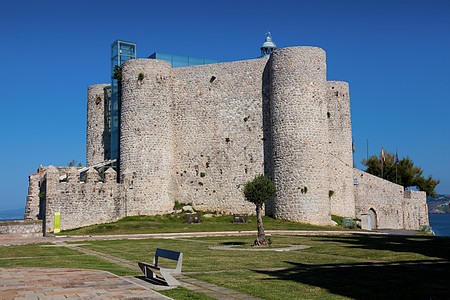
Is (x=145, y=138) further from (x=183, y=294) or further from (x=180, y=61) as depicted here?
(x=183, y=294)

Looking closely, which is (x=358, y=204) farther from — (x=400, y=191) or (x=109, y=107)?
(x=109, y=107)

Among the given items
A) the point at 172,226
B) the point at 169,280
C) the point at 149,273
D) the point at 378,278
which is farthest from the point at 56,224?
the point at 378,278

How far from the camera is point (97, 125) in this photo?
44219mm

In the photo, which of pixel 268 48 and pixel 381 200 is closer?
pixel 381 200

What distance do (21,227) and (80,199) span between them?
14.4 ft

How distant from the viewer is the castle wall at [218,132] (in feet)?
125

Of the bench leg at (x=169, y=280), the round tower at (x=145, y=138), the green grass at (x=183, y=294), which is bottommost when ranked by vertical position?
the green grass at (x=183, y=294)

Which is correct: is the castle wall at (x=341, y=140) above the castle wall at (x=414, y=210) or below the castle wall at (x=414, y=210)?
above

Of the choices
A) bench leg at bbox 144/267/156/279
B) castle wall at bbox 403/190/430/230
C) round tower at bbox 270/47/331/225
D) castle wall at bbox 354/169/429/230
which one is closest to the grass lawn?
bench leg at bbox 144/267/156/279

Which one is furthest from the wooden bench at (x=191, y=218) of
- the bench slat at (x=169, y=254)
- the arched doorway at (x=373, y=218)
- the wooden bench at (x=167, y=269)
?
the bench slat at (x=169, y=254)

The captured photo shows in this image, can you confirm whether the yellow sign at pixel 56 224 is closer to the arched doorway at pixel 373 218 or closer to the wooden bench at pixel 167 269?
the wooden bench at pixel 167 269

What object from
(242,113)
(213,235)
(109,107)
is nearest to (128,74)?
(109,107)

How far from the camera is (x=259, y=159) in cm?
3756

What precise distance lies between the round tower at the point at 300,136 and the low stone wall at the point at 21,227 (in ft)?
57.2
